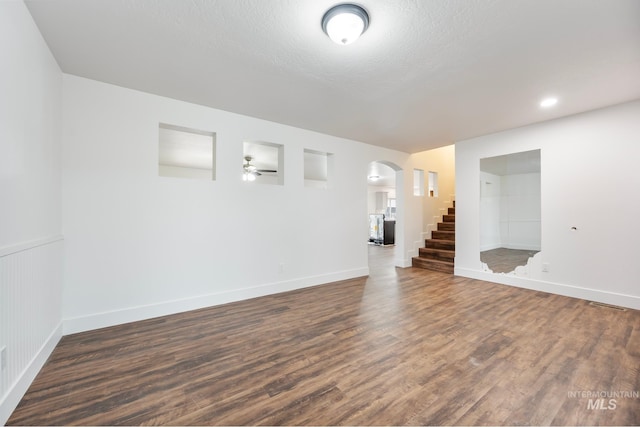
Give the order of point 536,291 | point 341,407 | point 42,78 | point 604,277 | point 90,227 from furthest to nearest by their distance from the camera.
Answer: point 536,291 → point 604,277 → point 90,227 → point 42,78 → point 341,407

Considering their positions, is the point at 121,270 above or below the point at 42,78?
below

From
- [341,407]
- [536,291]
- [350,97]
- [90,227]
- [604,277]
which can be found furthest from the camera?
[536,291]

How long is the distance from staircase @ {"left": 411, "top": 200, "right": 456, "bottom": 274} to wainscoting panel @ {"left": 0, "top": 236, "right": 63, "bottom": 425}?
568 centimetres

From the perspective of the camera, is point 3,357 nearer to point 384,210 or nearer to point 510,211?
point 510,211

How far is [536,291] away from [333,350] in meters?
3.60

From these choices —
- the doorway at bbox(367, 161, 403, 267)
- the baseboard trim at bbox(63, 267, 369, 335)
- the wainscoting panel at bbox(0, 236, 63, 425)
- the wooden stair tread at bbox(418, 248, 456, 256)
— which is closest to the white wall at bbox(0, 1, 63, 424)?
the wainscoting panel at bbox(0, 236, 63, 425)

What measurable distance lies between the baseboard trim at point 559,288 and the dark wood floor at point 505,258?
0.13 metres

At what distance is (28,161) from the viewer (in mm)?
1795

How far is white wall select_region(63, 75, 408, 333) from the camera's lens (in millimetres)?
2574

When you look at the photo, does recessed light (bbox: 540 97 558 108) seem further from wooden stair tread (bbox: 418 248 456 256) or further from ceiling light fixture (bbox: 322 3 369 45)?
wooden stair tread (bbox: 418 248 456 256)

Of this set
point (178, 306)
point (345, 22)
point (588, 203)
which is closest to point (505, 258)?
point (588, 203)

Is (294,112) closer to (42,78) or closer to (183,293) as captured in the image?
(42,78)

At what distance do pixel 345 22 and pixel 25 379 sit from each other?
10.4 ft

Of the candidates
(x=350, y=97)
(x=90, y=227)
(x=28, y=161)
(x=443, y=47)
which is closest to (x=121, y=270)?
(x=90, y=227)
